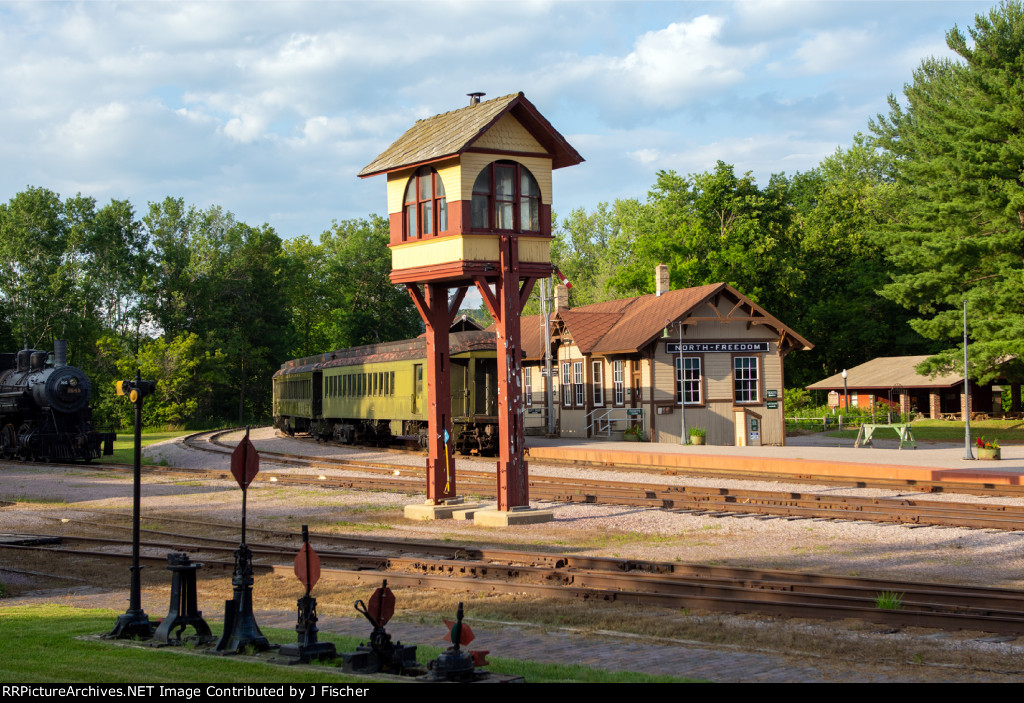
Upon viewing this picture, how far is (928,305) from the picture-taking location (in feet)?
145

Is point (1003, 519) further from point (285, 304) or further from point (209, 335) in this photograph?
point (285, 304)

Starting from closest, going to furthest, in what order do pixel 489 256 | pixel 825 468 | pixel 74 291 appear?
pixel 489 256
pixel 825 468
pixel 74 291

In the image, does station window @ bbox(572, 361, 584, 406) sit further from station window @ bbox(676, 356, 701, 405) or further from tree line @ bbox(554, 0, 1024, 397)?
tree line @ bbox(554, 0, 1024, 397)

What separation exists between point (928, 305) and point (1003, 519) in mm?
31376

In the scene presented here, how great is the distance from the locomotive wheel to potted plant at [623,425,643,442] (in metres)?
21.6

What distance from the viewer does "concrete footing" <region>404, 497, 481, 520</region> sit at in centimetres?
1725

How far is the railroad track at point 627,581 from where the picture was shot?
919 centimetres

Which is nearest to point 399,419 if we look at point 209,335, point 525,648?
point 525,648

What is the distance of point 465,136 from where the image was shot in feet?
54.7

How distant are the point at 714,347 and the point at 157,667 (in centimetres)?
3163

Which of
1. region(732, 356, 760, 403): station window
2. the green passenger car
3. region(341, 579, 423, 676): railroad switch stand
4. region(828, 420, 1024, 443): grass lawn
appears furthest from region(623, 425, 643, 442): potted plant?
region(341, 579, 423, 676): railroad switch stand

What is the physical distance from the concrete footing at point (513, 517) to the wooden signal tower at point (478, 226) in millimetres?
211

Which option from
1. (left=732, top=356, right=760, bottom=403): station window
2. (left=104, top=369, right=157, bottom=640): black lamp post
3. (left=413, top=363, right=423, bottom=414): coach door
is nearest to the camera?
(left=104, top=369, right=157, bottom=640): black lamp post

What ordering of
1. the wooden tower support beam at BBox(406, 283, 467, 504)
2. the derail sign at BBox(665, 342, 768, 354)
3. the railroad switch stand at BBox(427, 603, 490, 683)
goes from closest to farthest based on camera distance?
the railroad switch stand at BBox(427, 603, 490, 683)
the wooden tower support beam at BBox(406, 283, 467, 504)
the derail sign at BBox(665, 342, 768, 354)
